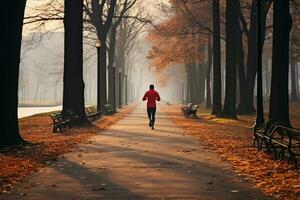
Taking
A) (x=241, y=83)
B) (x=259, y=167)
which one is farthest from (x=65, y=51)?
(x=259, y=167)

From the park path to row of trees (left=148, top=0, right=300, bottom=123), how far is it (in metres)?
6.50

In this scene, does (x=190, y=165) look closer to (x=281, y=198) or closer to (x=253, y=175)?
(x=253, y=175)

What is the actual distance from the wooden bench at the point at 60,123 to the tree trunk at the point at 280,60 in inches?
330

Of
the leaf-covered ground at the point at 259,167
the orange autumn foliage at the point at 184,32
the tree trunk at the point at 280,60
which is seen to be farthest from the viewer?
the orange autumn foliage at the point at 184,32

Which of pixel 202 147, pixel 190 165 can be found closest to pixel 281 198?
pixel 190 165

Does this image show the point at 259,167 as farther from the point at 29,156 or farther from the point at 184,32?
the point at 184,32

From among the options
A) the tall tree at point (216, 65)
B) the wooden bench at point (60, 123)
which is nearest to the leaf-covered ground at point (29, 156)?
the wooden bench at point (60, 123)

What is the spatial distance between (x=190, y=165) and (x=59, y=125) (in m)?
10.5

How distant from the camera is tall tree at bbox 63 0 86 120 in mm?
23766

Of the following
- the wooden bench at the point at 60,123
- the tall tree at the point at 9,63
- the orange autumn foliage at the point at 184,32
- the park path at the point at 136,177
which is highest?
the orange autumn foliage at the point at 184,32

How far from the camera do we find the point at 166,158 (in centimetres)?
1223

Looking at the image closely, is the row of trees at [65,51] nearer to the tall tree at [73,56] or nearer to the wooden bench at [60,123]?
the tall tree at [73,56]

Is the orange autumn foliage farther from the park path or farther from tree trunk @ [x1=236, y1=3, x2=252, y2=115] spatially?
the park path

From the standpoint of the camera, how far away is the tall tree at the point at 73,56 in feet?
78.0
